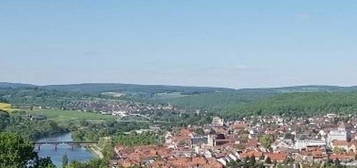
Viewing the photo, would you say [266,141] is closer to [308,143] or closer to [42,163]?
[308,143]

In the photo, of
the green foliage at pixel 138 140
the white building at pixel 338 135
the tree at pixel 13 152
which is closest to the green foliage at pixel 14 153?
the tree at pixel 13 152

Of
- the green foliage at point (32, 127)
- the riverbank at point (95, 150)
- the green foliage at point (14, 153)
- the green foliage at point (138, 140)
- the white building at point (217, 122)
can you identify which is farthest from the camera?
the white building at point (217, 122)

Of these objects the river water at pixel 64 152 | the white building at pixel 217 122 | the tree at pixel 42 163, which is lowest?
the river water at pixel 64 152

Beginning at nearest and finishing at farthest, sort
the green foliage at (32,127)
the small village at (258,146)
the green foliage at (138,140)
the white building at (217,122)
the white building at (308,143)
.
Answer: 1. the small village at (258,146)
2. the white building at (308,143)
3. the green foliage at (138,140)
4. the green foliage at (32,127)
5. the white building at (217,122)

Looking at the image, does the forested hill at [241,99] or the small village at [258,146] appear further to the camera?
the forested hill at [241,99]

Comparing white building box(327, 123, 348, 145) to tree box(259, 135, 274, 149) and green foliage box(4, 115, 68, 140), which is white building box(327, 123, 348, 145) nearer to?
tree box(259, 135, 274, 149)

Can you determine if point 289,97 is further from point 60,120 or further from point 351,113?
point 60,120

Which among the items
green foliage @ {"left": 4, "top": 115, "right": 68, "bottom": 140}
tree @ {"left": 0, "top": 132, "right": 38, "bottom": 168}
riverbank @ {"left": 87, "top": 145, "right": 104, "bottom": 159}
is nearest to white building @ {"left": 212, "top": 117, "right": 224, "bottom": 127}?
green foliage @ {"left": 4, "top": 115, "right": 68, "bottom": 140}

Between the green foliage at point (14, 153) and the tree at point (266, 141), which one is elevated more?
the green foliage at point (14, 153)

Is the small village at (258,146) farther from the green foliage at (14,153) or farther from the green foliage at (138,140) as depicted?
the green foliage at (14,153)
